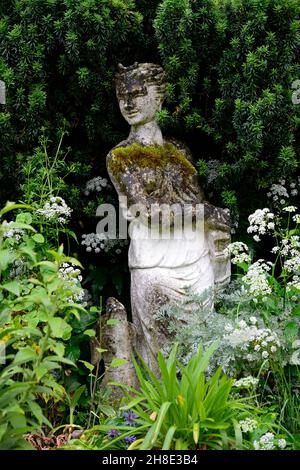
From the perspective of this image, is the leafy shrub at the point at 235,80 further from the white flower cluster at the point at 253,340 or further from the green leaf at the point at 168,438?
the green leaf at the point at 168,438

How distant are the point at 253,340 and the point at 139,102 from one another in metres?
1.88

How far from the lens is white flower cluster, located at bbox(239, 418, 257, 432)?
391cm

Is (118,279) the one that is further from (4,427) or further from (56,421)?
(4,427)

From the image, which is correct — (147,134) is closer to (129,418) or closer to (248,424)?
(129,418)

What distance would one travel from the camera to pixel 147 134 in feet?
17.7

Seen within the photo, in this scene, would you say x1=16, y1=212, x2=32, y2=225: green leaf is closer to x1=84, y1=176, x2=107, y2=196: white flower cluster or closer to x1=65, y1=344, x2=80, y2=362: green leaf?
x1=65, y1=344, x2=80, y2=362: green leaf

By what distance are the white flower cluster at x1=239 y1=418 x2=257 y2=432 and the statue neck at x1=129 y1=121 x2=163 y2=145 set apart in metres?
2.18

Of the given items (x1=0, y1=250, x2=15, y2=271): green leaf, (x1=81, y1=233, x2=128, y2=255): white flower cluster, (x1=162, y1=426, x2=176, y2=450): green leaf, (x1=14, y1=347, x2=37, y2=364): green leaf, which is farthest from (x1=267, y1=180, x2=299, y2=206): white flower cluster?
(x1=14, y1=347, x2=37, y2=364): green leaf

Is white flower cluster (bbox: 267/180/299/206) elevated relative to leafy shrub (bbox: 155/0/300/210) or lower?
lower

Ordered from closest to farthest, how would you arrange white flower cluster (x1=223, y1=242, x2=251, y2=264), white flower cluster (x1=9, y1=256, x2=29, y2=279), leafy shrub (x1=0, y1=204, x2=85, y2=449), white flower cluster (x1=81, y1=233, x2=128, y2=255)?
leafy shrub (x1=0, y1=204, x2=85, y2=449) < white flower cluster (x1=223, y1=242, x2=251, y2=264) < white flower cluster (x1=9, y1=256, x2=29, y2=279) < white flower cluster (x1=81, y1=233, x2=128, y2=255)

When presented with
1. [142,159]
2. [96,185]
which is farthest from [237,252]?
[96,185]

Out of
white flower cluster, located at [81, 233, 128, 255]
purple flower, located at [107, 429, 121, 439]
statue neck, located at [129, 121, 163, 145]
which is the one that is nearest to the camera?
purple flower, located at [107, 429, 121, 439]

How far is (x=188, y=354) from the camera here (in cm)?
473

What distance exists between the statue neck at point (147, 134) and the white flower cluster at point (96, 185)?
1.81ft
